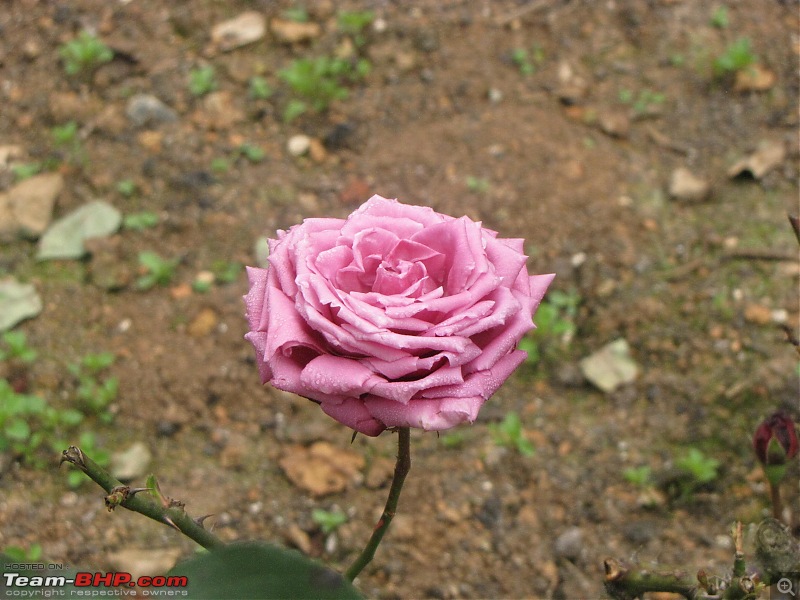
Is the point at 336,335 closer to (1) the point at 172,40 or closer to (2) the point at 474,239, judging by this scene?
(2) the point at 474,239

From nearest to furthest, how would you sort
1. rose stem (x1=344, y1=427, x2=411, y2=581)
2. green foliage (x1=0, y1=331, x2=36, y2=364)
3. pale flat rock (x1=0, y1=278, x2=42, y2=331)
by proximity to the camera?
rose stem (x1=344, y1=427, x2=411, y2=581) < green foliage (x1=0, y1=331, x2=36, y2=364) < pale flat rock (x1=0, y1=278, x2=42, y2=331)

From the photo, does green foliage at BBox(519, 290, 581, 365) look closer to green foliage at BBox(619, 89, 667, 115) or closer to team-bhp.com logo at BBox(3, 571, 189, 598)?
green foliage at BBox(619, 89, 667, 115)

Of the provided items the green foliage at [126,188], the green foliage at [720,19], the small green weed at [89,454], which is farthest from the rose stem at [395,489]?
the green foliage at [720,19]

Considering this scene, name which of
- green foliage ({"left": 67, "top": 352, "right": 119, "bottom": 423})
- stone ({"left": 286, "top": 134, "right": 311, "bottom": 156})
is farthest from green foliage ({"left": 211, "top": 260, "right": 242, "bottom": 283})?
stone ({"left": 286, "top": 134, "right": 311, "bottom": 156})

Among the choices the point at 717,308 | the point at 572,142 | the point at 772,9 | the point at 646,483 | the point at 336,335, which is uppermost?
the point at 336,335

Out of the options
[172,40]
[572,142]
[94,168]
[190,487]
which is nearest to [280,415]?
[190,487]

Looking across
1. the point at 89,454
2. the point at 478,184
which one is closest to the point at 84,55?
the point at 478,184
